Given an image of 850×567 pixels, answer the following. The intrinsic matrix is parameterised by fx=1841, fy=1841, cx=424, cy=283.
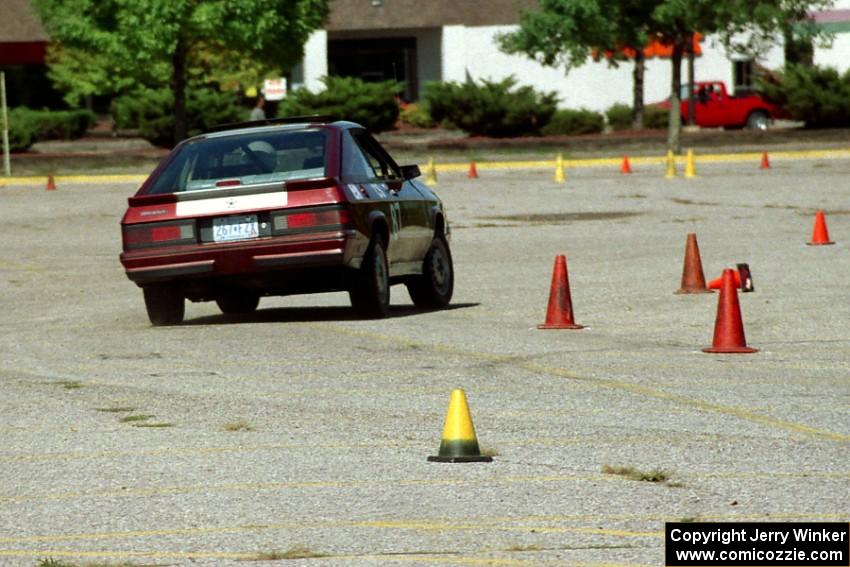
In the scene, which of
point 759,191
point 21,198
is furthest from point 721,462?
point 21,198

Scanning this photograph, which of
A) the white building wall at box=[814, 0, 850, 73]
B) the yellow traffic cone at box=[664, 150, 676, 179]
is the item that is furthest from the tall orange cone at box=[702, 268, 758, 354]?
the white building wall at box=[814, 0, 850, 73]

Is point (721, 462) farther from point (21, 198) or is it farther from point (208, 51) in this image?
point (208, 51)

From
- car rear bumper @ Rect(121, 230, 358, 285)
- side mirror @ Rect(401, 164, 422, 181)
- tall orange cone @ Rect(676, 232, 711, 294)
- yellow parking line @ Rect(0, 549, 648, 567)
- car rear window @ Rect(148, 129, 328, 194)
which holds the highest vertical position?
car rear window @ Rect(148, 129, 328, 194)

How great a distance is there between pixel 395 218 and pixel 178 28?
114ft

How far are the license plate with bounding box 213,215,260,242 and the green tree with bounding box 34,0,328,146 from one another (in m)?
35.5

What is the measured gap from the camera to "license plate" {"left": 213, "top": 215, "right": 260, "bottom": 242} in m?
14.2

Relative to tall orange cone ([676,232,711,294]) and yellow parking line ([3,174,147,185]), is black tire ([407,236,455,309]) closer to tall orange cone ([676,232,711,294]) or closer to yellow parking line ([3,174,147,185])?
tall orange cone ([676,232,711,294])

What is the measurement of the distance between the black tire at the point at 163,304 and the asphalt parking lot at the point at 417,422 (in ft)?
1.35

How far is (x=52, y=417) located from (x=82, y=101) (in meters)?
68.9

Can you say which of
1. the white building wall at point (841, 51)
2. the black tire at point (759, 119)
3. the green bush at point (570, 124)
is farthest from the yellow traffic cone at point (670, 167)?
the white building wall at point (841, 51)

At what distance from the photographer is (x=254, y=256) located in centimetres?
1415

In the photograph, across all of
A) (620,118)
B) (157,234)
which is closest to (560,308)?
(157,234)

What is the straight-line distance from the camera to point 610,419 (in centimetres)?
Answer: 948

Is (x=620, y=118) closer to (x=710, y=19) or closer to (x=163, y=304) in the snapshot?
(x=710, y=19)
